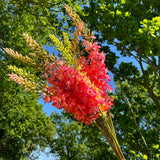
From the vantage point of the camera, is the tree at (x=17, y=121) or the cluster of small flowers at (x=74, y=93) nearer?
the cluster of small flowers at (x=74, y=93)

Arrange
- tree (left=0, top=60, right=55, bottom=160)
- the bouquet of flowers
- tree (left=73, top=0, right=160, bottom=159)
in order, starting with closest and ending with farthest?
the bouquet of flowers < tree (left=73, top=0, right=160, bottom=159) < tree (left=0, top=60, right=55, bottom=160)

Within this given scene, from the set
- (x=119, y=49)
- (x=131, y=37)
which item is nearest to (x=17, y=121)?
(x=119, y=49)

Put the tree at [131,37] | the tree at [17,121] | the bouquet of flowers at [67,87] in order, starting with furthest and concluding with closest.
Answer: the tree at [17,121] → the tree at [131,37] → the bouquet of flowers at [67,87]

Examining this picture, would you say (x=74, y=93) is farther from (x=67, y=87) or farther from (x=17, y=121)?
(x=17, y=121)

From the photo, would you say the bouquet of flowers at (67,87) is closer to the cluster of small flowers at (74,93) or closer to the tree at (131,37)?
the cluster of small flowers at (74,93)

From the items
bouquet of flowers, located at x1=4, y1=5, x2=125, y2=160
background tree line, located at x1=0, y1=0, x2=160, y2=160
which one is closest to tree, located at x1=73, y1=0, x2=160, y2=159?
background tree line, located at x1=0, y1=0, x2=160, y2=160

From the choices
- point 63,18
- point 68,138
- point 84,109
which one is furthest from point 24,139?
point 84,109

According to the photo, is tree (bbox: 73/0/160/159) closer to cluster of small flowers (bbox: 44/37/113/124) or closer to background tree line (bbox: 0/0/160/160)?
background tree line (bbox: 0/0/160/160)

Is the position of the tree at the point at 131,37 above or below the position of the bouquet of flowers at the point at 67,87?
above

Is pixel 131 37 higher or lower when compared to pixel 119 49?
lower

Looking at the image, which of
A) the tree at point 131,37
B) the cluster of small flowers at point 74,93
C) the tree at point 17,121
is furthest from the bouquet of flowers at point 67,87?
the tree at point 17,121

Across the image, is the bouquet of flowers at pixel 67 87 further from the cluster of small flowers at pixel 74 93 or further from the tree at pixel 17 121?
the tree at pixel 17 121

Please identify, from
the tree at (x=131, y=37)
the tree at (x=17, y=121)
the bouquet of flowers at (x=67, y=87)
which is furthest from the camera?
the tree at (x=17, y=121)

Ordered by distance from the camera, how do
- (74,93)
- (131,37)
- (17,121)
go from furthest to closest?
(17,121)
(131,37)
(74,93)
